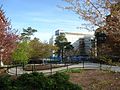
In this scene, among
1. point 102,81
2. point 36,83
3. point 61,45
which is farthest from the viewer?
point 61,45

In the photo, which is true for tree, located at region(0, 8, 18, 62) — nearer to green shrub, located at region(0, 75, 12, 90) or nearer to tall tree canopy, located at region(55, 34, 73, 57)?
green shrub, located at region(0, 75, 12, 90)

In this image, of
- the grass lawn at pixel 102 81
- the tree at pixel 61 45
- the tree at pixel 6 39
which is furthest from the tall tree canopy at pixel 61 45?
the tree at pixel 6 39

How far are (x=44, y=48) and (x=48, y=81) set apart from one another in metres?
51.3

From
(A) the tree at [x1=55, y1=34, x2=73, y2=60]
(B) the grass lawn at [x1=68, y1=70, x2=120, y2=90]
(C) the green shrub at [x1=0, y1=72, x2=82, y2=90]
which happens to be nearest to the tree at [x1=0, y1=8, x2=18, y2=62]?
(C) the green shrub at [x1=0, y1=72, x2=82, y2=90]

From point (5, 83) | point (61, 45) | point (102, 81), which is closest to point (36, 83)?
point (5, 83)

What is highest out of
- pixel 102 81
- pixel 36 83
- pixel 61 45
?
pixel 61 45

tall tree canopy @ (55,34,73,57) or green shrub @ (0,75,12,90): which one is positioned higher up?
tall tree canopy @ (55,34,73,57)

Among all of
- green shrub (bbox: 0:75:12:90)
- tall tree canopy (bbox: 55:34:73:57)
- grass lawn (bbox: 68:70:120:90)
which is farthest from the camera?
tall tree canopy (bbox: 55:34:73:57)

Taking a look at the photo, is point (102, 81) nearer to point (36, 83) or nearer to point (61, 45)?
point (36, 83)

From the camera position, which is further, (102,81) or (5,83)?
(102,81)

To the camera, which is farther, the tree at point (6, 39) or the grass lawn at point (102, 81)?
the tree at point (6, 39)

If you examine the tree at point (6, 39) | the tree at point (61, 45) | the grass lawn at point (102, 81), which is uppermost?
the tree at point (61, 45)

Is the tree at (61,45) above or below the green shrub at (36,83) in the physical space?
above

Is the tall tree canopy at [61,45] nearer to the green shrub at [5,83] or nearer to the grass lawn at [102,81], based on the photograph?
the grass lawn at [102,81]
